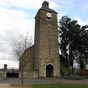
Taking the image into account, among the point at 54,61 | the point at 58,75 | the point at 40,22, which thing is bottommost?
the point at 58,75

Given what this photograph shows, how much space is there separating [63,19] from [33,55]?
14174mm

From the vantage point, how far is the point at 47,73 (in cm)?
5272

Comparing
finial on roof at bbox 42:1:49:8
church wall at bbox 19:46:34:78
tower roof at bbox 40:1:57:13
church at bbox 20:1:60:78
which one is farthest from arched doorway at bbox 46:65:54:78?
finial on roof at bbox 42:1:49:8

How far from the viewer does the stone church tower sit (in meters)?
49.6

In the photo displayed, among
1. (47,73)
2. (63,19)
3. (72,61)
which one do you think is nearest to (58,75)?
Result: (47,73)

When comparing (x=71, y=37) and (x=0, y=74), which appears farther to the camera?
(x=71, y=37)

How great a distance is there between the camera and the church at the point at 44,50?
162 feet

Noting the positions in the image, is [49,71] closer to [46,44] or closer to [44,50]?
[44,50]

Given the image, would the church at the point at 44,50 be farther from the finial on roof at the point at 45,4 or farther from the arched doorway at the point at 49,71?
the finial on roof at the point at 45,4

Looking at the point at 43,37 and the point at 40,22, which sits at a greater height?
the point at 40,22

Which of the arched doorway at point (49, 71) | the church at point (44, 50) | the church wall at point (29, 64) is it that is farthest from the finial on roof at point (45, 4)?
the arched doorway at point (49, 71)

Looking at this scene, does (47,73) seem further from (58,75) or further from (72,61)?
(72,61)

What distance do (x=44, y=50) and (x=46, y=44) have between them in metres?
1.72

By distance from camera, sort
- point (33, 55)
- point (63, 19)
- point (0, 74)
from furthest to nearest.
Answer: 1. point (63, 19)
2. point (33, 55)
3. point (0, 74)
